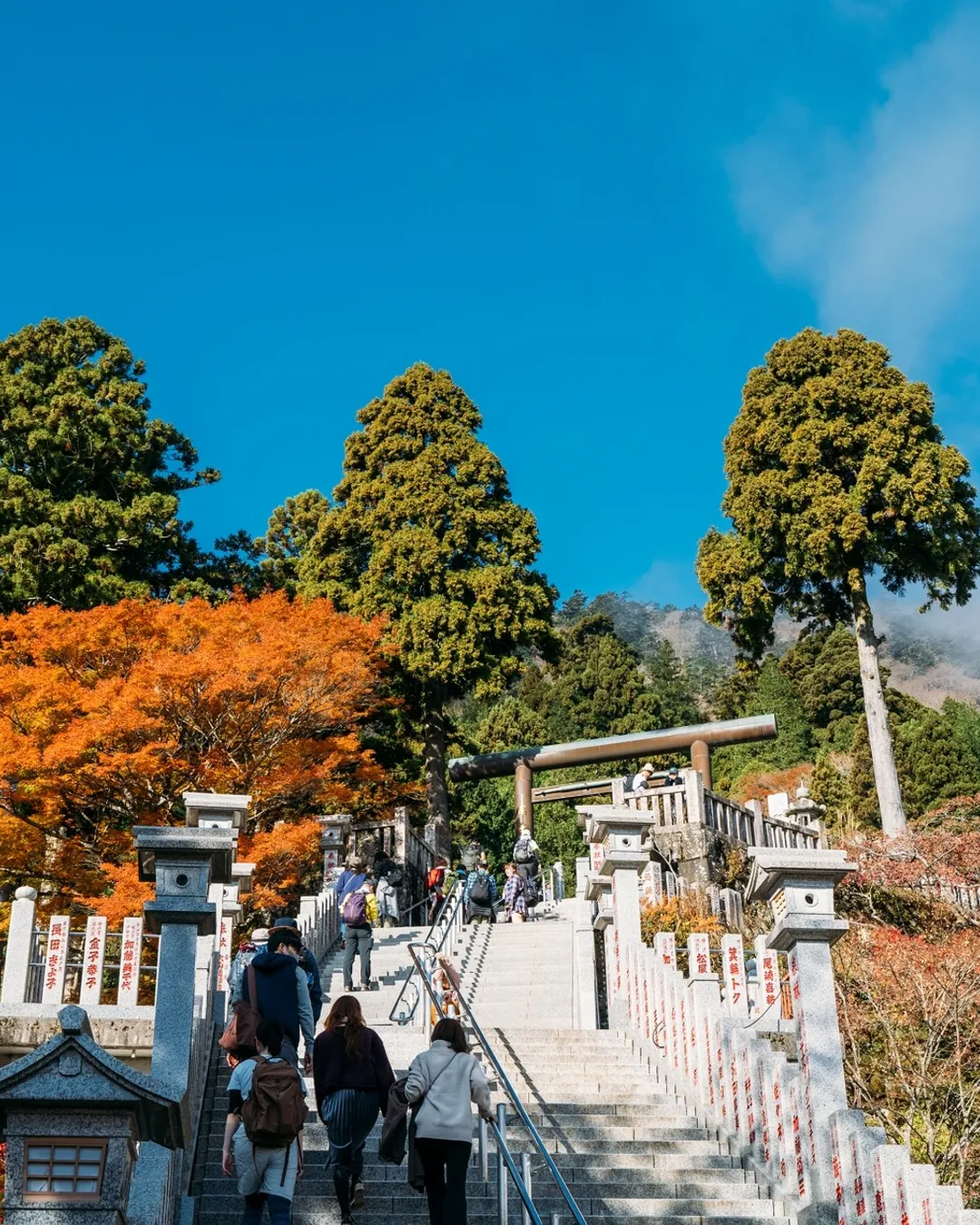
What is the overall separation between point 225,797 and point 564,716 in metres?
37.2

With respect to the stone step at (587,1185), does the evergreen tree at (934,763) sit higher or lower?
higher

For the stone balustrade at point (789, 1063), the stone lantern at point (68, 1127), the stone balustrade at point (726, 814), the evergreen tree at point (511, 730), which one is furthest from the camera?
the evergreen tree at point (511, 730)

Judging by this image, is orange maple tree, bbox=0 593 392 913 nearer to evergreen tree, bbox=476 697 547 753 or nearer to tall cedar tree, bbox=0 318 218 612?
tall cedar tree, bbox=0 318 218 612

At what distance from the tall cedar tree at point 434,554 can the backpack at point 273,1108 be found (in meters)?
21.2

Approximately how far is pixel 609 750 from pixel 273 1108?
2283 centimetres

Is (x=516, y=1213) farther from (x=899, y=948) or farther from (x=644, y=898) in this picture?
(x=644, y=898)

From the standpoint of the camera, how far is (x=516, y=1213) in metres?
8.68

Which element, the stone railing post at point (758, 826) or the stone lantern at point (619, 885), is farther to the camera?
the stone railing post at point (758, 826)

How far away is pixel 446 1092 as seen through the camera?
771 cm

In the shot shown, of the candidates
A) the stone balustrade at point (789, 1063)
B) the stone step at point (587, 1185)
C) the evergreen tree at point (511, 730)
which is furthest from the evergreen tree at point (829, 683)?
the stone step at point (587, 1185)

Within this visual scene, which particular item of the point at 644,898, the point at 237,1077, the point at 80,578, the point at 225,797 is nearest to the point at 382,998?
the point at 225,797

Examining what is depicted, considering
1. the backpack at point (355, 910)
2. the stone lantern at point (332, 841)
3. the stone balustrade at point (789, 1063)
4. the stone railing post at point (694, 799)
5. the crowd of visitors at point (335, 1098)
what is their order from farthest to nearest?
the stone railing post at point (694, 799) < the stone lantern at point (332, 841) < the backpack at point (355, 910) < the stone balustrade at point (789, 1063) < the crowd of visitors at point (335, 1098)

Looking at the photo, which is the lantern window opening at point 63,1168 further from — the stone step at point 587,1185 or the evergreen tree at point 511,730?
the evergreen tree at point 511,730

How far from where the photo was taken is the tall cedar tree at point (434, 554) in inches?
1166
